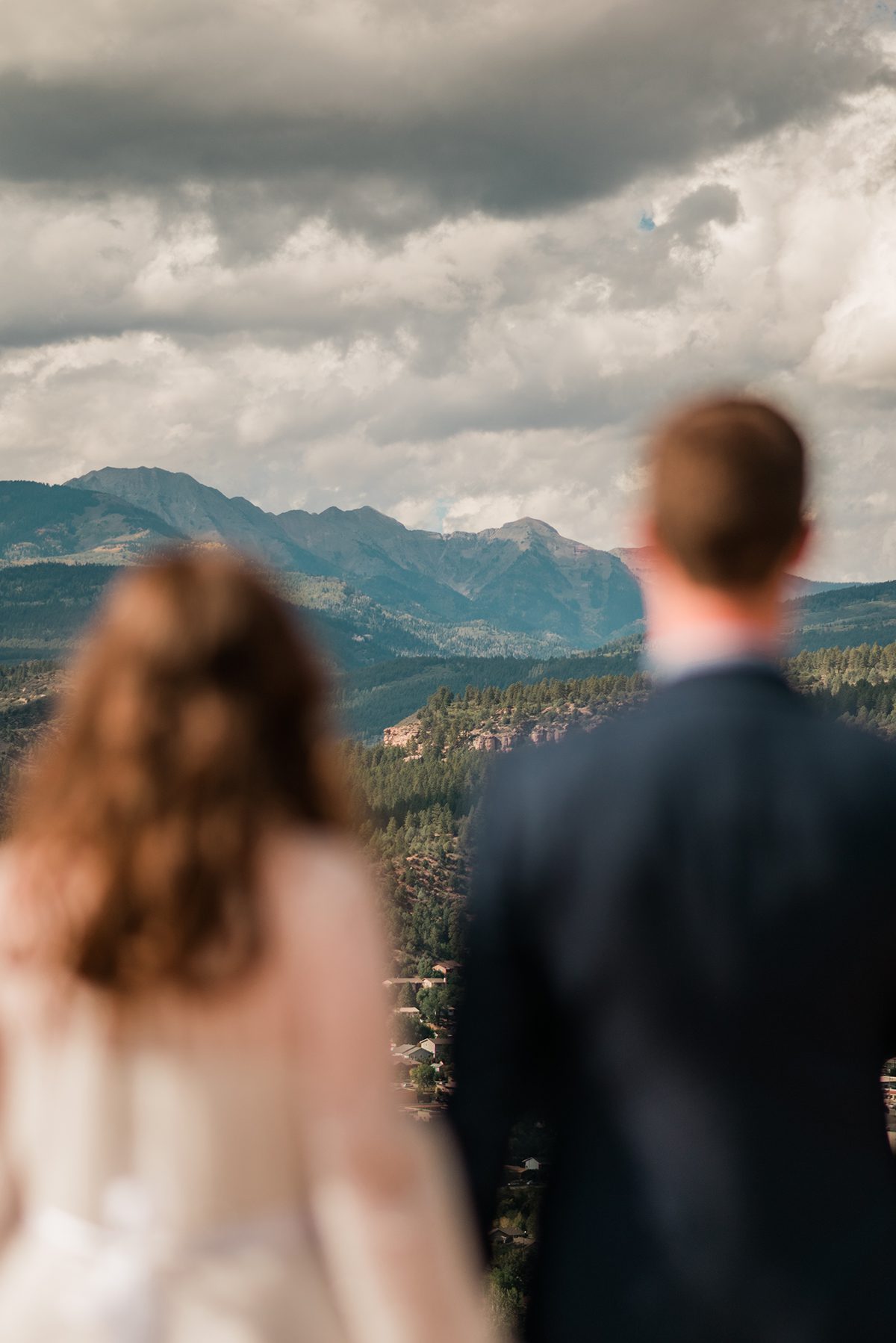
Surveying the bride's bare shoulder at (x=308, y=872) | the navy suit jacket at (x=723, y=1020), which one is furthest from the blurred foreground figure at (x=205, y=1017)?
the navy suit jacket at (x=723, y=1020)

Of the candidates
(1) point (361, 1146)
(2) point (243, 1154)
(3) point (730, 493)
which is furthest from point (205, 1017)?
(3) point (730, 493)

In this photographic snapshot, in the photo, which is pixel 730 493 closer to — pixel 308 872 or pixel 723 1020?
pixel 723 1020

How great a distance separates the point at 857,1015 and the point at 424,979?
141772 millimetres

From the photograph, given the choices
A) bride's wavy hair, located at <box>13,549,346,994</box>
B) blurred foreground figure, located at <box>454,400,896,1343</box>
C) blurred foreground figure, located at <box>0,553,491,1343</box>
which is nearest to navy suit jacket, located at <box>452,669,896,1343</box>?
blurred foreground figure, located at <box>454,400,896,1343</box>

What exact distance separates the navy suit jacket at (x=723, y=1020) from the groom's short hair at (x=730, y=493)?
0.35 meters

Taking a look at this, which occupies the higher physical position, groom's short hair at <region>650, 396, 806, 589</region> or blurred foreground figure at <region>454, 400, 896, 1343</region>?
groom's short hair at <region>650, 396, 806, 589</region>

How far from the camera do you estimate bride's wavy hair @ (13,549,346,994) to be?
295 centimetres

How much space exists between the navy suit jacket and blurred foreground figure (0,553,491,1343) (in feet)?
1.50

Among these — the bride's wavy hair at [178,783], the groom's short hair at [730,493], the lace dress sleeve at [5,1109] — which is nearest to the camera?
the bride's wavy hair at [178,783]

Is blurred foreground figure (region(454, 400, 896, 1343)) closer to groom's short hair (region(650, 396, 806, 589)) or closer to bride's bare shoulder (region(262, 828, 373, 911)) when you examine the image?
groom's short hair (region(650, 396, 806, 589))

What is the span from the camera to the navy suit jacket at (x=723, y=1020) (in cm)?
321

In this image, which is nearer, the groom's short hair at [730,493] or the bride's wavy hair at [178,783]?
the bride's wavy hair at [178,783]

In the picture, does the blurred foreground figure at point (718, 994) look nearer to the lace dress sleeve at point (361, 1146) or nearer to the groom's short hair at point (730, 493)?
the groom's short hair at point (730, 493)

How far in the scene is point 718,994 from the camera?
320 cm
